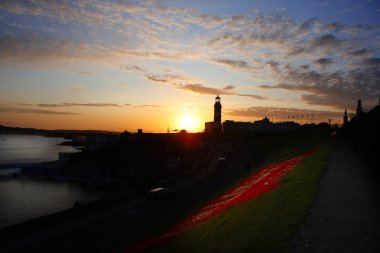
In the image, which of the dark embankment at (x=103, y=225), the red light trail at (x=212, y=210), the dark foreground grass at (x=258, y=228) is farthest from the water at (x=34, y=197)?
the dark foreground grass at (x=258, y=228)

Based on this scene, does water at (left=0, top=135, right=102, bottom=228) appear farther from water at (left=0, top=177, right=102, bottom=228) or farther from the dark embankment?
the dark embankment

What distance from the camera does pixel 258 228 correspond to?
489 inches

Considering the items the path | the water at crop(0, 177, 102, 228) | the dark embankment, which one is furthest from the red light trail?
the water at crop(0, 177, 102, 228)

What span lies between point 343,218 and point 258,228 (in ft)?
10.4

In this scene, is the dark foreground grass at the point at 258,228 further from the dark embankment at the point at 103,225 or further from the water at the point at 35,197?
the water at the point at 35,197

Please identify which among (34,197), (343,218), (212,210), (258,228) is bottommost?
(34,197)

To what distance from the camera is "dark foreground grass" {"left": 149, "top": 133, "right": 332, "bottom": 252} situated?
1091cm

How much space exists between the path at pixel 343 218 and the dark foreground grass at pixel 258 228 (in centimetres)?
47

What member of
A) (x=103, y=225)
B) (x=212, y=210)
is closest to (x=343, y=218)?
(x=212, y=210)

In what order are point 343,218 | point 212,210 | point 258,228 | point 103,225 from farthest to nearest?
point 103,225 < point 212,210 < point 258,228 < point 343,218

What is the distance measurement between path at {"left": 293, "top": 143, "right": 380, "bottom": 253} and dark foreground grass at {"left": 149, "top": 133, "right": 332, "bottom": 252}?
469 mm

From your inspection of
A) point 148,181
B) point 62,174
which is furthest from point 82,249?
point 62,174

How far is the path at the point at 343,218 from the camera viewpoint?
985 centimetres

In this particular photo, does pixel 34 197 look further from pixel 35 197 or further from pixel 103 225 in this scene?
pixel 103 225
